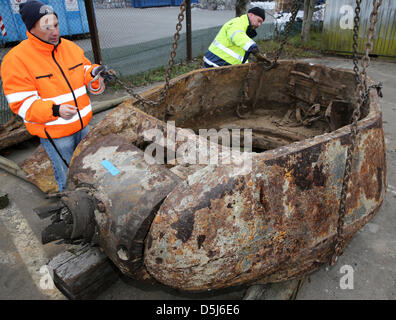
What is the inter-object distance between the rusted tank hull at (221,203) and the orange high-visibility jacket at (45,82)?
16.0 inches

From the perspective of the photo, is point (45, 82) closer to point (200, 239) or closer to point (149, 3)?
point (200, 239)

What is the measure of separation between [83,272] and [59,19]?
34.3ft

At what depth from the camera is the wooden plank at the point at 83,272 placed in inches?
84.0

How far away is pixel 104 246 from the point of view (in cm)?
202

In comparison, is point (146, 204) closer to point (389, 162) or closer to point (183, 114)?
point (183, 114)

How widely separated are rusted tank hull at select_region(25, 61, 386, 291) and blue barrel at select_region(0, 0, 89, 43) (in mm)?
9315

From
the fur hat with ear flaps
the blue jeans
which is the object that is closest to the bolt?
the blue jeans

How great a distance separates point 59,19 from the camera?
1024 cm

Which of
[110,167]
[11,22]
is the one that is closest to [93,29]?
[110,167]

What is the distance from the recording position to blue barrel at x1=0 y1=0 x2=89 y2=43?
9.38 m

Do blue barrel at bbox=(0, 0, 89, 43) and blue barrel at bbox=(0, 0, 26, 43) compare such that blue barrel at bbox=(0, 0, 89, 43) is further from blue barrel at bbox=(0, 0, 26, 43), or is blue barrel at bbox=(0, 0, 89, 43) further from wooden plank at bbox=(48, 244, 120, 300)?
wooden plank at bbox=(48, 244, 120, 300)

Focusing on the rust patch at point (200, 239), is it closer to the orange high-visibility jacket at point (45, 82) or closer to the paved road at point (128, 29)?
the orange high-visibility jacket at point (45, 82)

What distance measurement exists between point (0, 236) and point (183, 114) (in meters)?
2.20

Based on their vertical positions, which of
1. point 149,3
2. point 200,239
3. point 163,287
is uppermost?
point 149,3
